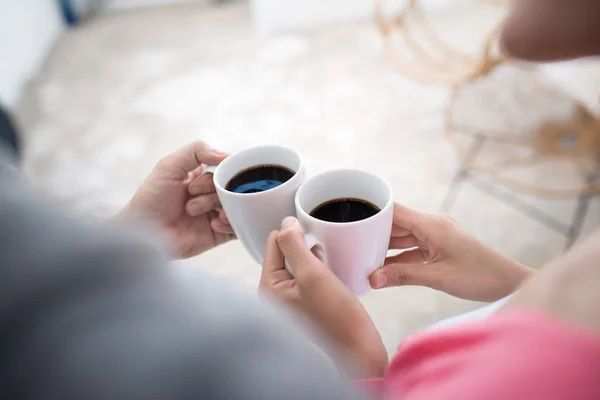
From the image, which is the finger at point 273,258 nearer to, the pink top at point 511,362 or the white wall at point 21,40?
the pink top at point 511,362

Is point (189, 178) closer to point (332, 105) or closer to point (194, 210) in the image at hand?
point (194, 210)

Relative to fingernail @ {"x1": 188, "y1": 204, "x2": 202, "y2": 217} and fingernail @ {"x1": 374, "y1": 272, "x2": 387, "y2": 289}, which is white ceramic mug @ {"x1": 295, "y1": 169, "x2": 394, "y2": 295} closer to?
fingernail @ {"x1": 374, "y1": 272, "x2": 387, "y2": 289}

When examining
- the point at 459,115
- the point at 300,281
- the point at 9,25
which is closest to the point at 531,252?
the point at 459,115

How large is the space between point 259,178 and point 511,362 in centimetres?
50

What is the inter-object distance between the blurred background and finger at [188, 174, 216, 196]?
1.88ft

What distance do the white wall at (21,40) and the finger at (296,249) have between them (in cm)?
224

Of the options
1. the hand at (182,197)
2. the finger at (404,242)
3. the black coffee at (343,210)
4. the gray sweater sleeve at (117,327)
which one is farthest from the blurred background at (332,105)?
the gray sweater sleeve at (117,327)

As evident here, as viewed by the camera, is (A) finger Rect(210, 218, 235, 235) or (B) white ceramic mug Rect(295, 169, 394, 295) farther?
(A) finger Rect(210, 218, 235, 235)

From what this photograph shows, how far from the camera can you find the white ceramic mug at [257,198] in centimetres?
72

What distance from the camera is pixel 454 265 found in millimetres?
806

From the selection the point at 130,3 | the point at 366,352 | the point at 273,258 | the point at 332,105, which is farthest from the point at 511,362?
the point at 130,3

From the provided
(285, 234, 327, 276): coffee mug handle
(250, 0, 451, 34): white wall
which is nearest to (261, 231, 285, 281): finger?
(285, 234, 327, 276): coffee mug handle

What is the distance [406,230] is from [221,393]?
2.21 feet

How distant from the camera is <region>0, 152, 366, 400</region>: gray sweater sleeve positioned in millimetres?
184
